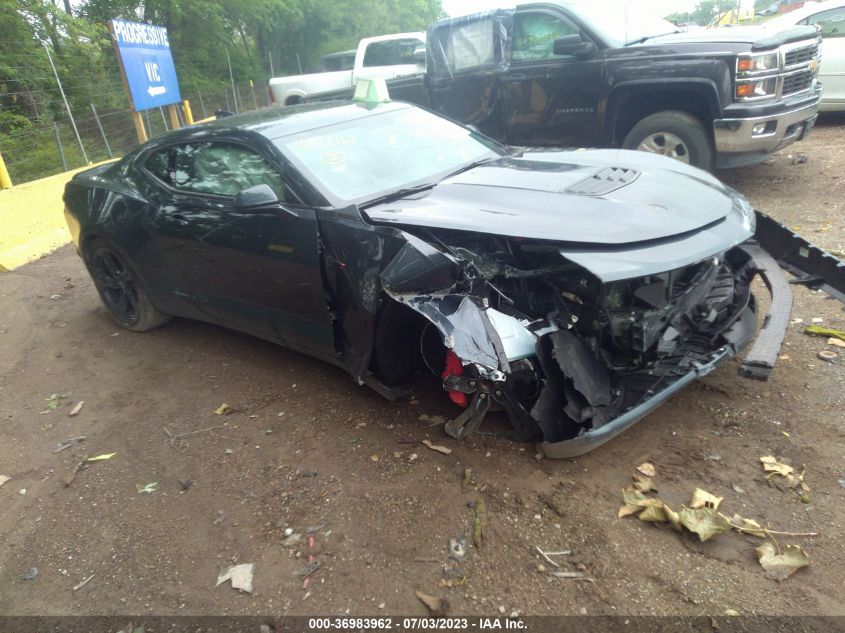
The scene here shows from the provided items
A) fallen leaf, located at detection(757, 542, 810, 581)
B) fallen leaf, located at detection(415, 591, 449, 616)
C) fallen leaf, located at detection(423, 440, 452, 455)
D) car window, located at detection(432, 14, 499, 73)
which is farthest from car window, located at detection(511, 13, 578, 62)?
fallen leaf, located at detection(415, 591, 449, 616)

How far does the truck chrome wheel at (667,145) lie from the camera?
5.72 metres

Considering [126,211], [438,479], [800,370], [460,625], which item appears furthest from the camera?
[126,211]

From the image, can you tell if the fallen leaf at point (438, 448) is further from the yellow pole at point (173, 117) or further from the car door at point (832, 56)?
the yellow pole at point (173, 117)

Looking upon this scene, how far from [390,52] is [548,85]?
20.8ft

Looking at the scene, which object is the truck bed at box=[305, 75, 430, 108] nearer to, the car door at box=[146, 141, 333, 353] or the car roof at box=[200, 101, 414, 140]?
the car roof at box=[200, 101, 414, 140]

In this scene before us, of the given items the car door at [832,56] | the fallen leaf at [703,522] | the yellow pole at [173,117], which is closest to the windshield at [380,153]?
the fallen leaf at [703,522]

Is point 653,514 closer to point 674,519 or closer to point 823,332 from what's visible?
point 674,519

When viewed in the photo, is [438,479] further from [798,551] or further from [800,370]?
[800,370]

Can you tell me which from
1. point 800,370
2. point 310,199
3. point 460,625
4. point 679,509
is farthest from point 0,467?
point 800,370

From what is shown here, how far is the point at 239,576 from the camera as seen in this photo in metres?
2.42

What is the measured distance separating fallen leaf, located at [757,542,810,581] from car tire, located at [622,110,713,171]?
4.20 metres

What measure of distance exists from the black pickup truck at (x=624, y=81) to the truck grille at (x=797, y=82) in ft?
0.05

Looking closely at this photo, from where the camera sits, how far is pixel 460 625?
2117 millimetres

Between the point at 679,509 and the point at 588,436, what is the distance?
1.53 ft
